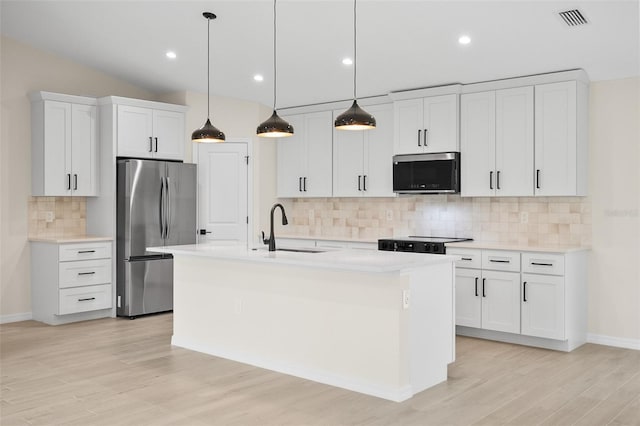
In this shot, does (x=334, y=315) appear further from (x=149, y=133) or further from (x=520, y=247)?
(x=149, y=133)

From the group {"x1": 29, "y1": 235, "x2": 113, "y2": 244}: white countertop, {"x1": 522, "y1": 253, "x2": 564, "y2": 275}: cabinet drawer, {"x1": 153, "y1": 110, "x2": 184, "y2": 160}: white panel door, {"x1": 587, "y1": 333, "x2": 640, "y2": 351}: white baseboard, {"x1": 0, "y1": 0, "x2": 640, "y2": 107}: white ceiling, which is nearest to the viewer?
{"x1": 0, "y1": 0, "x2": 640, "y2": 107}: white ceiling

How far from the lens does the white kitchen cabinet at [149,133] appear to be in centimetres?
684

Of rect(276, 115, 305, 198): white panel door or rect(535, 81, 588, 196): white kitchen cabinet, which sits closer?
rect(535, 81, 588, 196): white kitchen cabinet

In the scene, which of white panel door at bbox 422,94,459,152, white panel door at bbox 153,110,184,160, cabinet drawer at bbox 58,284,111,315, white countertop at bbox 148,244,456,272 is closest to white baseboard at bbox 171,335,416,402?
white countertop at bbox 148,244,456,272

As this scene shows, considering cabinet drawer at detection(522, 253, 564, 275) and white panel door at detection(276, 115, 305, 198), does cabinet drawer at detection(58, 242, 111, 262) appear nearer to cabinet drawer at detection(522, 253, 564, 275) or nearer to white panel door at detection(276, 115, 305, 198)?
white panel door at detection(276, 115, 305, 198)

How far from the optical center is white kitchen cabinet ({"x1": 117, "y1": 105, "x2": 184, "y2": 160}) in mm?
6844

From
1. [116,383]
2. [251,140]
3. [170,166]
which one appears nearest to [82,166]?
[170,166]

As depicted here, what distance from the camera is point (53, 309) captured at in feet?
21.0

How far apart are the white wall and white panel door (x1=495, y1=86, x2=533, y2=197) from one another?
0.57 m

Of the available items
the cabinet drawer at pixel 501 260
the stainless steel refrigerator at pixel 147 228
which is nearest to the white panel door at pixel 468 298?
the cabinet drawer at pixel 501 260

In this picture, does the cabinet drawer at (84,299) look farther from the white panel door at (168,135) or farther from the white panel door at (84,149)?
the white panel door at (168,135)

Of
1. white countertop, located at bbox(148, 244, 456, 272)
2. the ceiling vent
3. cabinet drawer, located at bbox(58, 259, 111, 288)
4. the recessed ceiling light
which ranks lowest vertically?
cabinet drawer, located at bbox(58, 259, 111, 288)

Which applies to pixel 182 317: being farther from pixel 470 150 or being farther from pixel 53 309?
pixel 470 150

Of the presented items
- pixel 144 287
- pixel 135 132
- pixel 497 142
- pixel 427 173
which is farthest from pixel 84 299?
pixel 497 142
